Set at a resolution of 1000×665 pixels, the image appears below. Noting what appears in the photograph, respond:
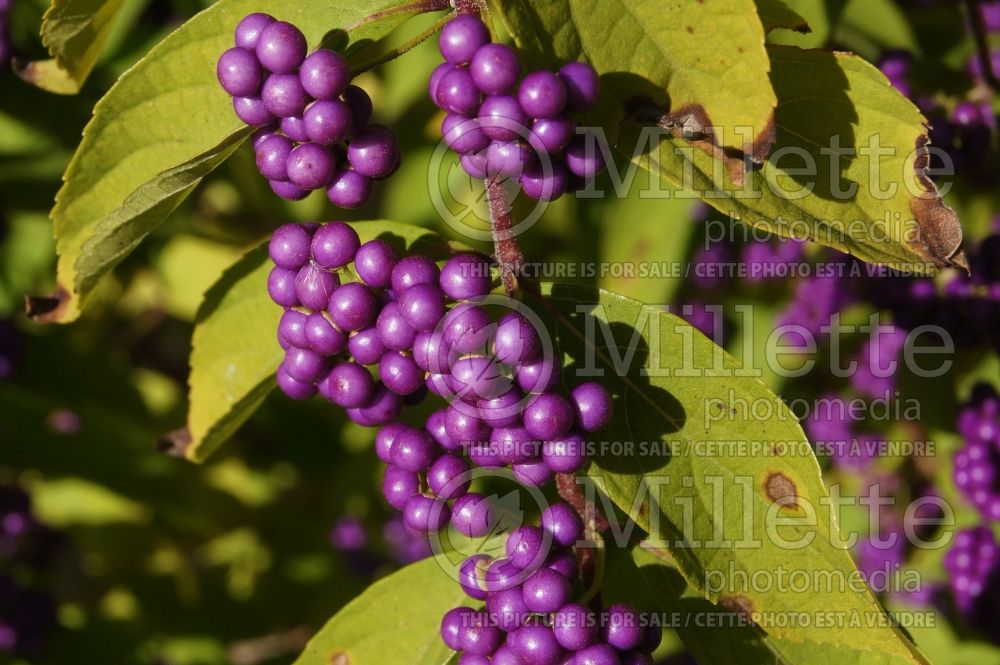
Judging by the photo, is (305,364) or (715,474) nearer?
(715,474)

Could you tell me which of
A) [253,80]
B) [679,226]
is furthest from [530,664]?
[679,226]

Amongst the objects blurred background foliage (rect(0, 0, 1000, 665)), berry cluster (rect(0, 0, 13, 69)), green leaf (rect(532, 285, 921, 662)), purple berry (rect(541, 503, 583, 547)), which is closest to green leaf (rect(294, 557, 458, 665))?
purple berry (rect(541, 503, 583, 547))

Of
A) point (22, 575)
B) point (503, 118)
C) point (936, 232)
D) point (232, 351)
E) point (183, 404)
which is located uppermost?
point (503, 118)

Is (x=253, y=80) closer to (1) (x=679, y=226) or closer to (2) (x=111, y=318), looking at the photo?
(1) (x=679, y=226)

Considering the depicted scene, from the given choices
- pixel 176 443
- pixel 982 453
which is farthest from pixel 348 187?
pixel 982 453

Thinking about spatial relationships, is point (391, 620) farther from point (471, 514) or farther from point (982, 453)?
point (982, 453)

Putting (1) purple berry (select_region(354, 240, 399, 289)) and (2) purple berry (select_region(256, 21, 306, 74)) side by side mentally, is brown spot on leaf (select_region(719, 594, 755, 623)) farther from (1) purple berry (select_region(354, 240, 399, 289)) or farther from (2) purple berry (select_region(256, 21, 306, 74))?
(2) purple berry (select_region(256, 21, 306, 74))

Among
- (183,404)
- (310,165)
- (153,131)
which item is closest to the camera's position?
(310,165)
